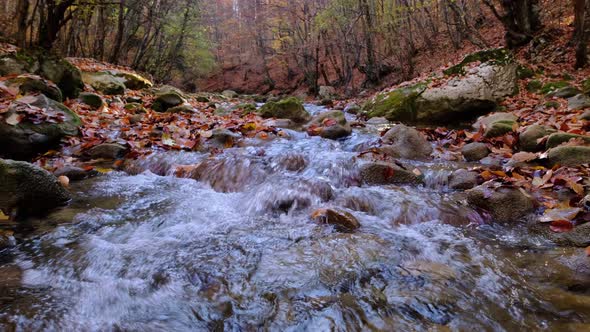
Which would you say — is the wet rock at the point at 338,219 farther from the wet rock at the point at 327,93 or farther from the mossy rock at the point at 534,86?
the wet rock at the point at 327,93

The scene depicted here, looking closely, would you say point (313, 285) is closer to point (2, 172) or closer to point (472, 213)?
point (472, 213)

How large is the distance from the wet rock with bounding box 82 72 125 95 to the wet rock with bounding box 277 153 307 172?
246 inches

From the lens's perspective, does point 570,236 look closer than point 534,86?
Yes

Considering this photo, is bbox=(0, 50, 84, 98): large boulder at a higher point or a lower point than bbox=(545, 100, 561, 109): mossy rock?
higher

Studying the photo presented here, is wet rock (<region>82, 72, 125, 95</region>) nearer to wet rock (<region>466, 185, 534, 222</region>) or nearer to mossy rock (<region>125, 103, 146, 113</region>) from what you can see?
mossy rock (<region>125, 103, 146, 113</region>)

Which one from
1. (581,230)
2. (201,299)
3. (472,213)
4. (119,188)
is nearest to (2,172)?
(119,188)

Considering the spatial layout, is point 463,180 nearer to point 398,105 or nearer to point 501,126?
point 501,126

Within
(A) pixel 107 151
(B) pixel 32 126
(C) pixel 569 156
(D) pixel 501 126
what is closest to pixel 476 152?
(D) pixel 501 126

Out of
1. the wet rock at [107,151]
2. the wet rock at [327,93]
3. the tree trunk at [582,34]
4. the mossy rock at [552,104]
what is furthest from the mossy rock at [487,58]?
the wet rock at [327,93]

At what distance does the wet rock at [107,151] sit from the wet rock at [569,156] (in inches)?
200

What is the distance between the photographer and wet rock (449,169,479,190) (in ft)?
11.7

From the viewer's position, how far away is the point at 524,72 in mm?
7527

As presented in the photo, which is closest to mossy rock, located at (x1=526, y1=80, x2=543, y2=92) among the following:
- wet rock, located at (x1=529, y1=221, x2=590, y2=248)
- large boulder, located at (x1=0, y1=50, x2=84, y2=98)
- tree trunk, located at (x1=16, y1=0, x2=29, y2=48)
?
wet rock, located at (x1=529, y1=221, x2=590, y2=248)

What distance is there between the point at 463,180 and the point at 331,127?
2979mm
